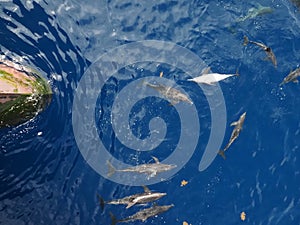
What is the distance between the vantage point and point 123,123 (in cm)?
587

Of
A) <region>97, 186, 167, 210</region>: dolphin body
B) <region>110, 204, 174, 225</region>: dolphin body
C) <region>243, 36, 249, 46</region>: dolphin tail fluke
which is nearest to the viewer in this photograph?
<region>97, 186, 167, 210</region>: dolphin body

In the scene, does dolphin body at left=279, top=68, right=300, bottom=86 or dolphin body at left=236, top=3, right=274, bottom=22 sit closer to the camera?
dolphin body at left=279, top=68, right=300, bottom=86

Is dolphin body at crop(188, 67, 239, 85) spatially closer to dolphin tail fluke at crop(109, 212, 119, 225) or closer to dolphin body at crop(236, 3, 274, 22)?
dolphin body at crop(236, 3, 274, 22)

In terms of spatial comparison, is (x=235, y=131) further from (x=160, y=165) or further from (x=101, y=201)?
(x=101, y=201)

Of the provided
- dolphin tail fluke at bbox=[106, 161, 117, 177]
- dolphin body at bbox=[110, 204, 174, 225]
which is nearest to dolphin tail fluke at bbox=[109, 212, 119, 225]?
dolphin body at bbox=[110, 204, 174, 225]

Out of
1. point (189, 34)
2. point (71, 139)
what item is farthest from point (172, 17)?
point (71, 139)

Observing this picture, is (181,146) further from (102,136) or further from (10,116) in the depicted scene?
(10,116)

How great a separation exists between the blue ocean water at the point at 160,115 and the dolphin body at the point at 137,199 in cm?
11

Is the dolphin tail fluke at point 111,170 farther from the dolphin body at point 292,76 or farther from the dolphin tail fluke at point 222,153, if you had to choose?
the dolphin body at point 292,76

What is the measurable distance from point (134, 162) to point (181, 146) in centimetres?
74

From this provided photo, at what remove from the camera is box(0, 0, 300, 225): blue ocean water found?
5.54 metres

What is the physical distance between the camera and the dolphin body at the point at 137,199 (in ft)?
18.1

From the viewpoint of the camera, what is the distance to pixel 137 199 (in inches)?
217

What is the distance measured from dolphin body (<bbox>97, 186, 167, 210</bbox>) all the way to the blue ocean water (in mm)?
105
